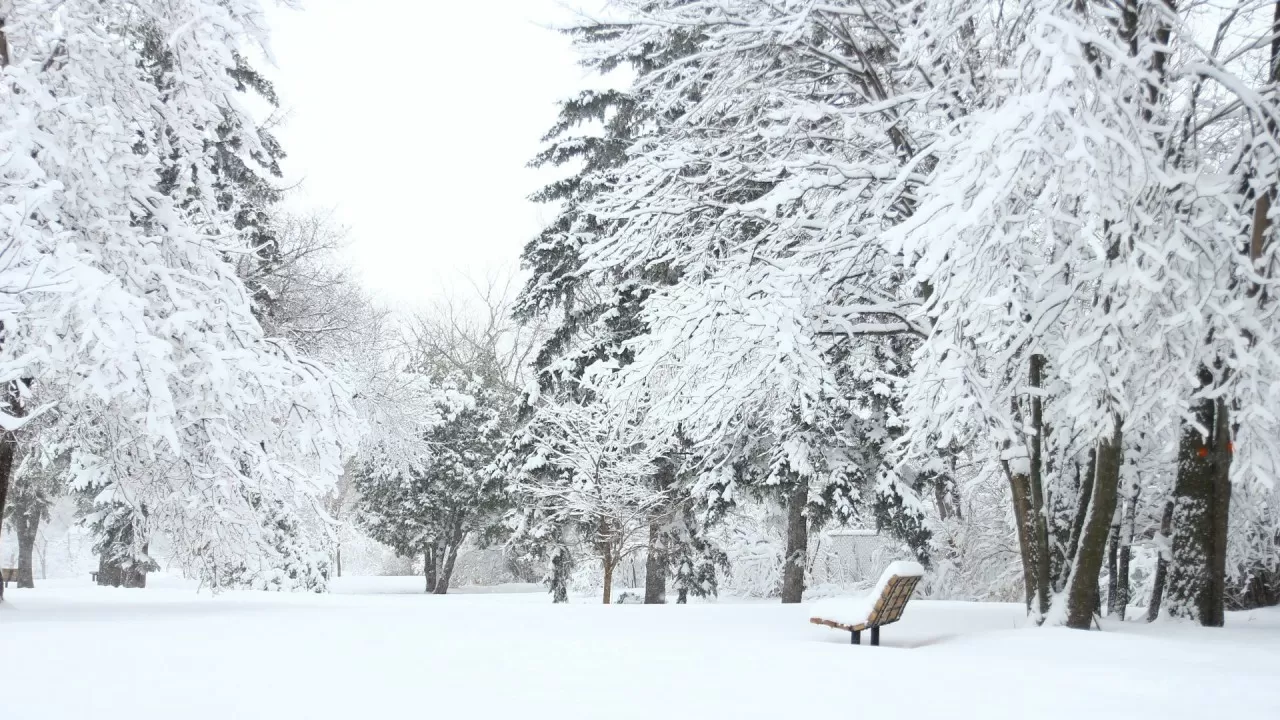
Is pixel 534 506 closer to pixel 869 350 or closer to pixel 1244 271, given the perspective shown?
pixel 869 350

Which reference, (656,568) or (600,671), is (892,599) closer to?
(600,671)

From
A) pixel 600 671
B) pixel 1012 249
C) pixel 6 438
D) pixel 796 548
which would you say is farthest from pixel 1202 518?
pixel 6 438

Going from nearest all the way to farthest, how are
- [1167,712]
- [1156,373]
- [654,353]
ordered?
[1167,712] → [1156,373] → [654,353]

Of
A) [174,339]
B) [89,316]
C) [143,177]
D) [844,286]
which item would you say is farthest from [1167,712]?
[143,177]

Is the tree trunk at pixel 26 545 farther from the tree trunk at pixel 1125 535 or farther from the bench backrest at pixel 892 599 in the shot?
the tree trunk at pixel 1125 535

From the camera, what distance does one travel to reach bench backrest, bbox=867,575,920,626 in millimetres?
6996

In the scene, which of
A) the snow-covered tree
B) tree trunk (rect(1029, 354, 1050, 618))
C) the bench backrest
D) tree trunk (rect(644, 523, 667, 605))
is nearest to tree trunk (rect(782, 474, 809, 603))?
tree trunk (rect(644, 523, 667, 605))

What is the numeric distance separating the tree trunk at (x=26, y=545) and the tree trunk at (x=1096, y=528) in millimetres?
27940

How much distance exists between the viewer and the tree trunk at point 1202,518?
307 inches

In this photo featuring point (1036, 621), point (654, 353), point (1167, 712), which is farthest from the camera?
point (654, 353)

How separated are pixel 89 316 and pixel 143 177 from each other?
9.29 feet

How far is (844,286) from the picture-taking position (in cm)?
925

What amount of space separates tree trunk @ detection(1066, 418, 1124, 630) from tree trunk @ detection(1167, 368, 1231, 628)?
1244 millimetres

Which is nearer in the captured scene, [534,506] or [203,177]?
[203,177]
